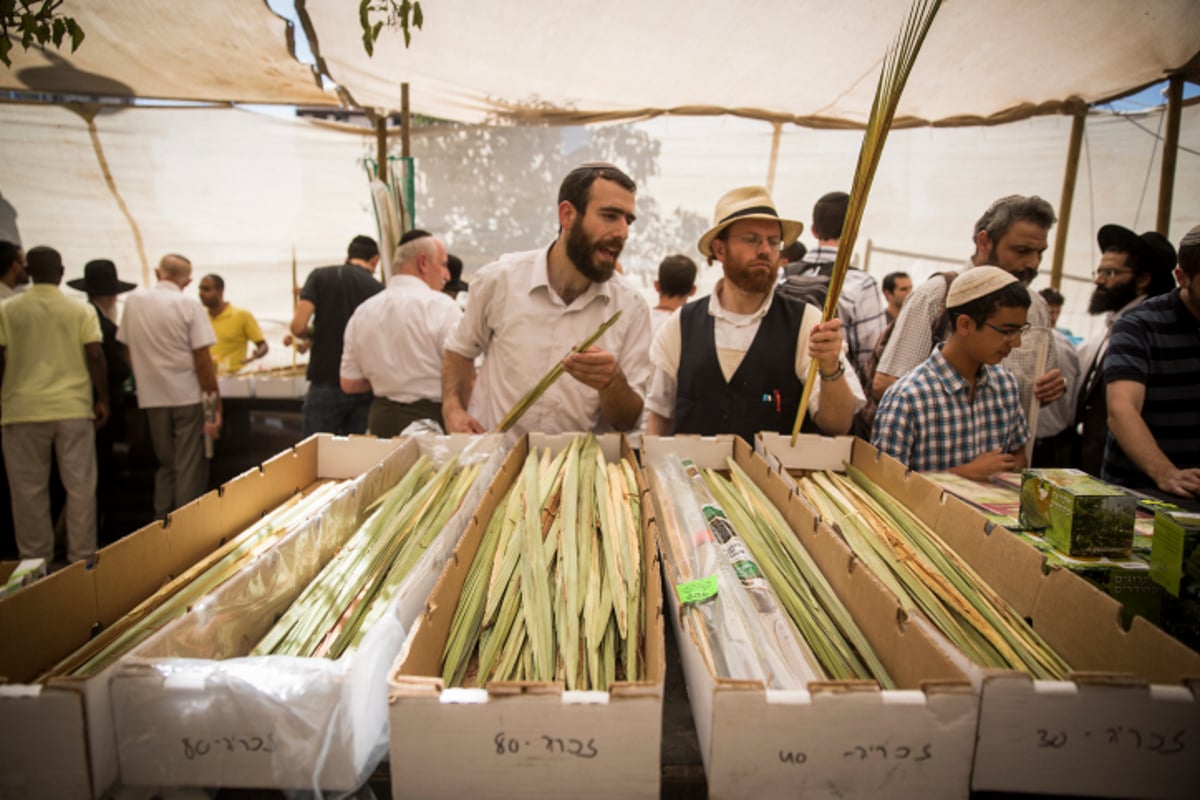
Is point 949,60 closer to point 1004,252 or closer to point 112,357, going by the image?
point 1004,252

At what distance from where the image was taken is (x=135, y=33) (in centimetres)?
462

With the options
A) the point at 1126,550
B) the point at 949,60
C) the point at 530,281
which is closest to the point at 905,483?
the point at 1126,550

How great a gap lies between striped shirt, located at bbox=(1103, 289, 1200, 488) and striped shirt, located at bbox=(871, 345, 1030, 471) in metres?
0.69

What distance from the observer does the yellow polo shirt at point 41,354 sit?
4469 millimetres

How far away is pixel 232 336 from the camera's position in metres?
6.68

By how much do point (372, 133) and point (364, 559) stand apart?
20.9 ft

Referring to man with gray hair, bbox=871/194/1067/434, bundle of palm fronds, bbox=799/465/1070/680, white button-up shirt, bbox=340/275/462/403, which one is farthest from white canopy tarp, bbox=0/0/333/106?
bundle of palm fronds, bbox=799/465/1070/680

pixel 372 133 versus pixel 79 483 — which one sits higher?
pixel 372 133

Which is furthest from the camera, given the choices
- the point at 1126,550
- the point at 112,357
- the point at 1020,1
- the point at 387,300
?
the point at 112,357

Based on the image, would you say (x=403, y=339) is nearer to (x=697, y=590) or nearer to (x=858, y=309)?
(x=858, y=309)

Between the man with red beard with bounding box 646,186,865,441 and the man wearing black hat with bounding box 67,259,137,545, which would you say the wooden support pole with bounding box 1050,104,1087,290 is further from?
the man wearing black hat with bounding box 67,259,137,545

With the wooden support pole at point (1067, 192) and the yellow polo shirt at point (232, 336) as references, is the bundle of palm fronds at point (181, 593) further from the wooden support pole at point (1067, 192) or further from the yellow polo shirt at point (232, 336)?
the wooden support pole at point (1067, 192)

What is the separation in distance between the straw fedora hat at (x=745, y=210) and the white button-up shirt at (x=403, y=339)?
207 cm

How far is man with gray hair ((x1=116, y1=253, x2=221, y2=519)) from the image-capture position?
511cm
